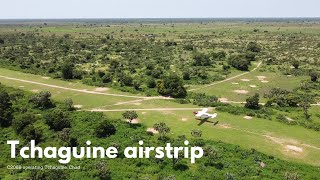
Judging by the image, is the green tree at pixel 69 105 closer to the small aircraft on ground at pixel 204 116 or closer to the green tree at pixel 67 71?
the green tree at pixel 67 71

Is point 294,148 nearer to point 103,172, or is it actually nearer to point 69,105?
point 103,172

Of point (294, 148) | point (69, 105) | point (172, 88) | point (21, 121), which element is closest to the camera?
point (294, 148)

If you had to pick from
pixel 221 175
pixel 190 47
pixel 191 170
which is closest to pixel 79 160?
pixel 191 170

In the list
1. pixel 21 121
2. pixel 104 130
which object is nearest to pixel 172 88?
pixel 104 130

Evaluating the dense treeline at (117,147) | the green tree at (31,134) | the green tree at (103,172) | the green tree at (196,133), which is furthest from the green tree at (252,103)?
the green tree at (31,134)

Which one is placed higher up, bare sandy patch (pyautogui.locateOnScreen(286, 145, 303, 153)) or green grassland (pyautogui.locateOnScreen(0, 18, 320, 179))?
green grassland (pyautogui.locateOnScreen(0, 18, 320, 179))

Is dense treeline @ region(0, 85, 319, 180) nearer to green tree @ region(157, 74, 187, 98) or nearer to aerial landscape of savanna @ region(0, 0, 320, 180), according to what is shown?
aerial landscape of savanna @ region(0, 0, 320, 180)

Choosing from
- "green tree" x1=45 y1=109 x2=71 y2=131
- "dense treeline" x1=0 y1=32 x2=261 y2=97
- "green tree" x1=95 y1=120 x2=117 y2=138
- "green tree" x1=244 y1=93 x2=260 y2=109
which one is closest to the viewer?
"green tree" x1=95 y1=120 x2=117 y2=138

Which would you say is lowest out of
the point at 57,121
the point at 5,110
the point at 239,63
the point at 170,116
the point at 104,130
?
the point at 104,130

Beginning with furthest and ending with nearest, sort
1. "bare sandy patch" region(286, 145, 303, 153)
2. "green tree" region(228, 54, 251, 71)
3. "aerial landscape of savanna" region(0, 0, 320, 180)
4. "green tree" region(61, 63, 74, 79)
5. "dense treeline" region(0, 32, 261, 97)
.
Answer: "green tree" region(228, 54, 251, 71), "green tree" region(61, 63, 74, 79), "dense treeline" region(0, 32, 261, 97), "bare sandy patch" region(286, 145, 303, 153), "aerial landscape of savanna" region(0, 0, 320, 180)

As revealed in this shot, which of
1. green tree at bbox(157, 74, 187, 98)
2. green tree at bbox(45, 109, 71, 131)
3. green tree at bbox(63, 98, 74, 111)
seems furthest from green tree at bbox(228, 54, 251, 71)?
green tree at bbox(45, 109, 71, 131)
